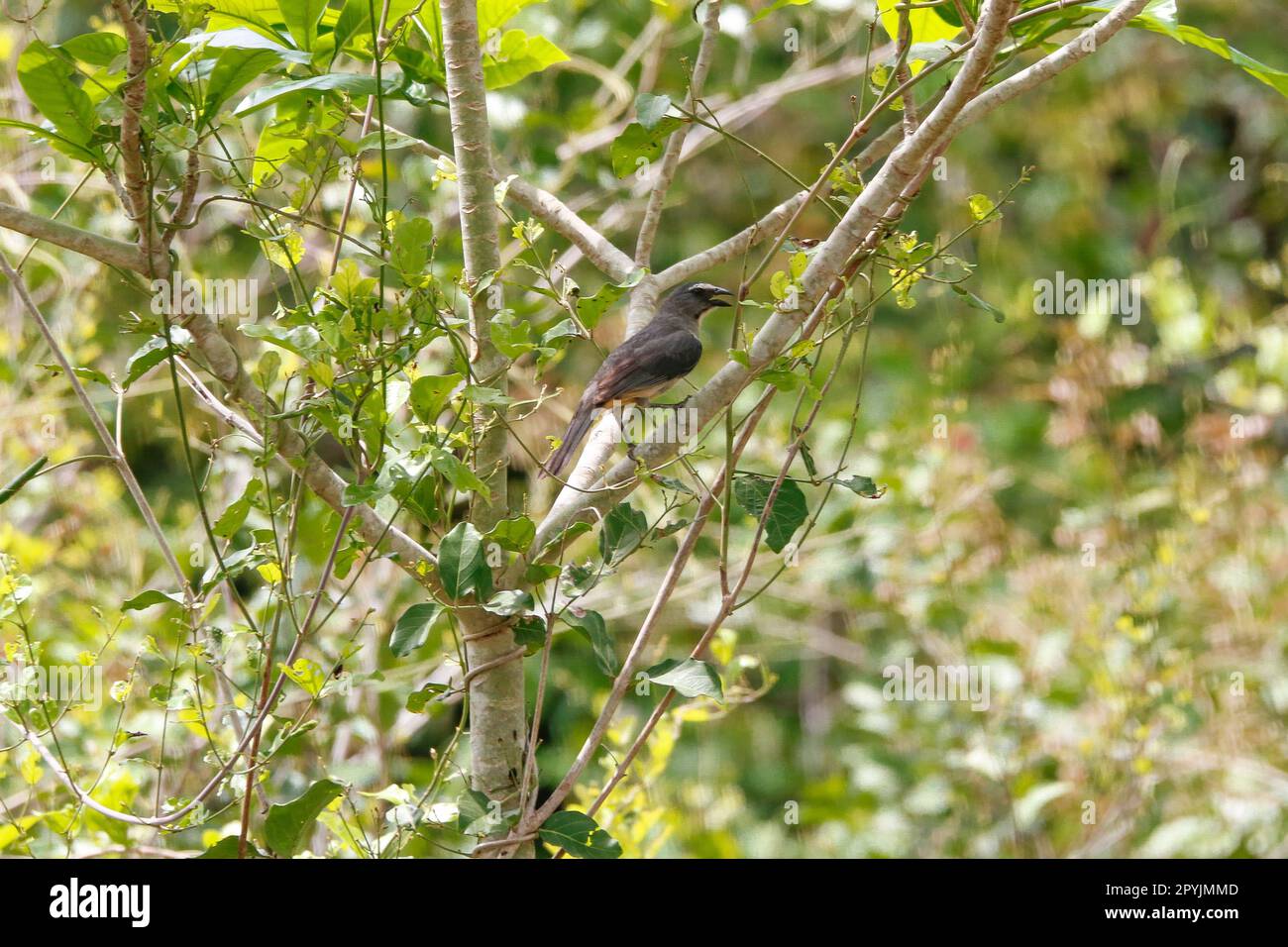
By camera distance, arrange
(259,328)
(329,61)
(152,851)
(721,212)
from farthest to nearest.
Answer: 1. (721,212)
2. (152,851)
3. (329,61)
4. (259,328)

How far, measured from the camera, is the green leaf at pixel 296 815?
1.92 m

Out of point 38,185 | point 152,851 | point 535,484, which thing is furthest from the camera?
point 535,484

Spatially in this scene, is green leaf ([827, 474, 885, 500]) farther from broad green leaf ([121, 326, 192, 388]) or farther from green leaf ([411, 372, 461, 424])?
broad green leaf ([121, 326, 192, 388])

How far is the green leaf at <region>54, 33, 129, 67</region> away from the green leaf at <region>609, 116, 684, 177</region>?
2.61ft

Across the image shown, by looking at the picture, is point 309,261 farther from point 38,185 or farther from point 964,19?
point 964,19

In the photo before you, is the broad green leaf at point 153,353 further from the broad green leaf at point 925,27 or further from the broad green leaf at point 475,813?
the broad green leaf at point 925,27

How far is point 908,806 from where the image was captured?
4891 millimetres

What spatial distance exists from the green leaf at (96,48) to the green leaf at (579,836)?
1.34 metres

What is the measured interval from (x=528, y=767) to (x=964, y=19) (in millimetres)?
1276

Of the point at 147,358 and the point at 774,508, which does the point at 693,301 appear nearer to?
the point at 774,508

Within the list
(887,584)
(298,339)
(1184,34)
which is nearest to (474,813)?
(298,339)

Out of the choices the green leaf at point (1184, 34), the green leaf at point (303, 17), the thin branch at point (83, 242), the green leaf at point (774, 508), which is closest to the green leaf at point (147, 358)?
the thin branch at point (83, 242)

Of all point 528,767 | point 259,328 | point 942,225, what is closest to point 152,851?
point 528,767

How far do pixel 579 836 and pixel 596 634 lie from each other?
32cm
